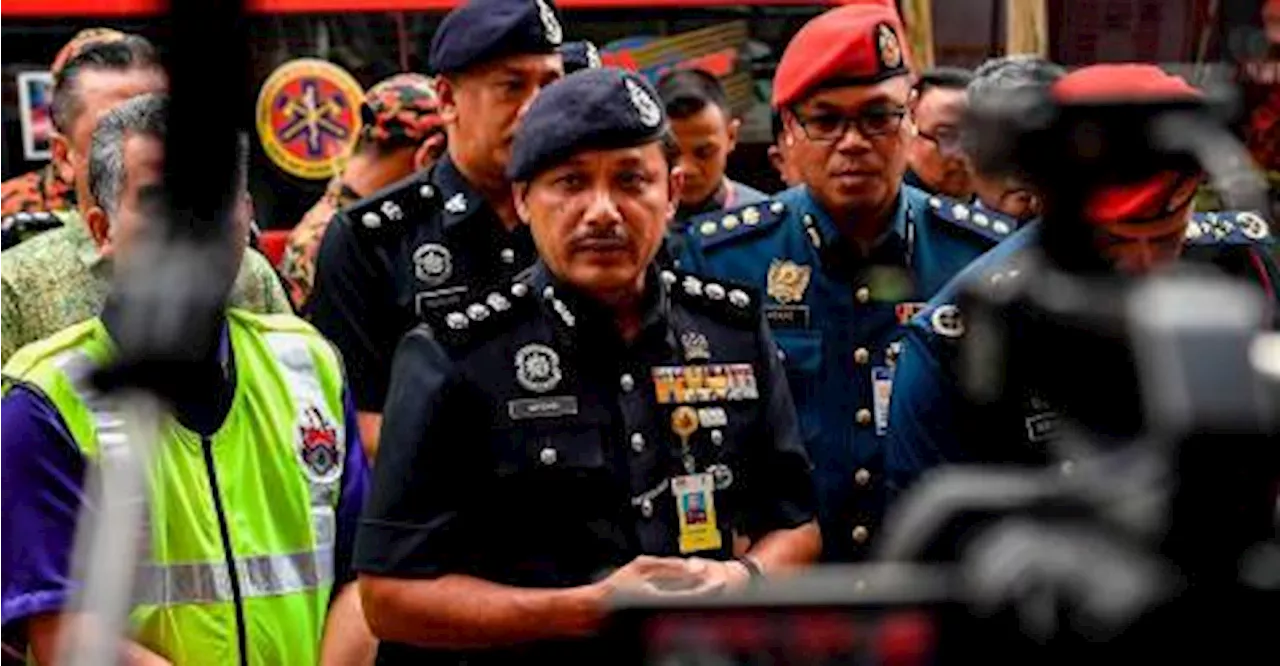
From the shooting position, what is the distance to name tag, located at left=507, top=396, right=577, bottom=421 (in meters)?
2.96

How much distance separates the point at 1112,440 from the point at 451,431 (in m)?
2.21

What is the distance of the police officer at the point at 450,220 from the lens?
381cm

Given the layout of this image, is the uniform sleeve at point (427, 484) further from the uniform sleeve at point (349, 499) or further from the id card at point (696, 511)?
the id card at point (696, 511)

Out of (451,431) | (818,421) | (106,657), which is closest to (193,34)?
(106,657)

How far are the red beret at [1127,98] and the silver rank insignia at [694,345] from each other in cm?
206

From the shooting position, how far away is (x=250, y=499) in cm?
294

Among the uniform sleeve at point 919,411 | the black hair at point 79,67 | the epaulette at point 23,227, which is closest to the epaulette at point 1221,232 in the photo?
the uniform sleeve at point 919,411

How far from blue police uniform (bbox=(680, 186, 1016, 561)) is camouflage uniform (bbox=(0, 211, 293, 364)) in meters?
0.70

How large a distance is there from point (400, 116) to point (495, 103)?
1.39m

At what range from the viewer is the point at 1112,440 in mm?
758

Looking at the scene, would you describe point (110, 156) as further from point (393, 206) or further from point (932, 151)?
point (932, 151)

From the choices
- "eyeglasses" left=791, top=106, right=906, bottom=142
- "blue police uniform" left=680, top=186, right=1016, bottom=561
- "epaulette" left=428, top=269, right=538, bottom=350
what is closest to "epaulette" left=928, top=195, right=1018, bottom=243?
"blue police uniform" left=680, top=186, right=1016, bottom=561

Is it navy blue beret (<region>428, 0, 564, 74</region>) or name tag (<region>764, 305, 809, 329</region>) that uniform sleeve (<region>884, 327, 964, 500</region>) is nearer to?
name tag (<region>764, 305, 809, 329</region>)

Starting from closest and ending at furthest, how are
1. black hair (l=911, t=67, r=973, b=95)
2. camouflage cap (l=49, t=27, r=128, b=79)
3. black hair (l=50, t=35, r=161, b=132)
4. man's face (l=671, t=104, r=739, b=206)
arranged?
black hair (l=50, t=35, r=161, b=132) → camouflage cap (l=49, t=27, r=128, b=79) → black hair (l=911, t=67, r=973, b=95) → man's face (l=671, t=104, r=739, b=206)
